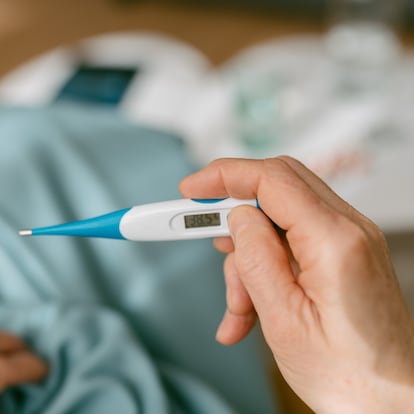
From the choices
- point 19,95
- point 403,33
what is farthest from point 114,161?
point 403,33

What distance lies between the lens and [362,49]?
1186 mm

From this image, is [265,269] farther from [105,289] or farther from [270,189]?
[105,289]

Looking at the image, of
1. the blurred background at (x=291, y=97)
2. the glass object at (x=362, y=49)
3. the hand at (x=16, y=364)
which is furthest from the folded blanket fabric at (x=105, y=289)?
the glass object at (x=362, y=49)

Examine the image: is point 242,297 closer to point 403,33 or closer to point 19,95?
point 19,95

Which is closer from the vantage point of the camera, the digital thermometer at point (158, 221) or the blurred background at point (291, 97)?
the digital thermometer at point (158, 221)

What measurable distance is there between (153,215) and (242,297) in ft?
0.33

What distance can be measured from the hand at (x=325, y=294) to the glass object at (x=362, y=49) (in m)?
0.72

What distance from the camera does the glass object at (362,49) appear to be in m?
1.11

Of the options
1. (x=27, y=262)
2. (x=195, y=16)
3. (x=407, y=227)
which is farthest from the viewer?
(x=195, y=16)

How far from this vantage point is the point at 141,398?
0.55m

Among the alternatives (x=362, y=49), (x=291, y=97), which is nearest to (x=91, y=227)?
(x=291, y=97)

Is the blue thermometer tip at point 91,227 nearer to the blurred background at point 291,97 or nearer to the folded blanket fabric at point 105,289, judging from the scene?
the folded blanket fabric at point 105,289

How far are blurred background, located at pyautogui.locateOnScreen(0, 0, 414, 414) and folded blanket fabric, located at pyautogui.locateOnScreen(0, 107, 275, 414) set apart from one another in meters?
0.13

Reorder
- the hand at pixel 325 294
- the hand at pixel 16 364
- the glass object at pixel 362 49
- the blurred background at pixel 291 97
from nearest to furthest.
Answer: the hand at pixel 325 294 < the hand at pixel 16 364 < the blurred background at pixel 291 97 < the glass object at pixel 362 49
